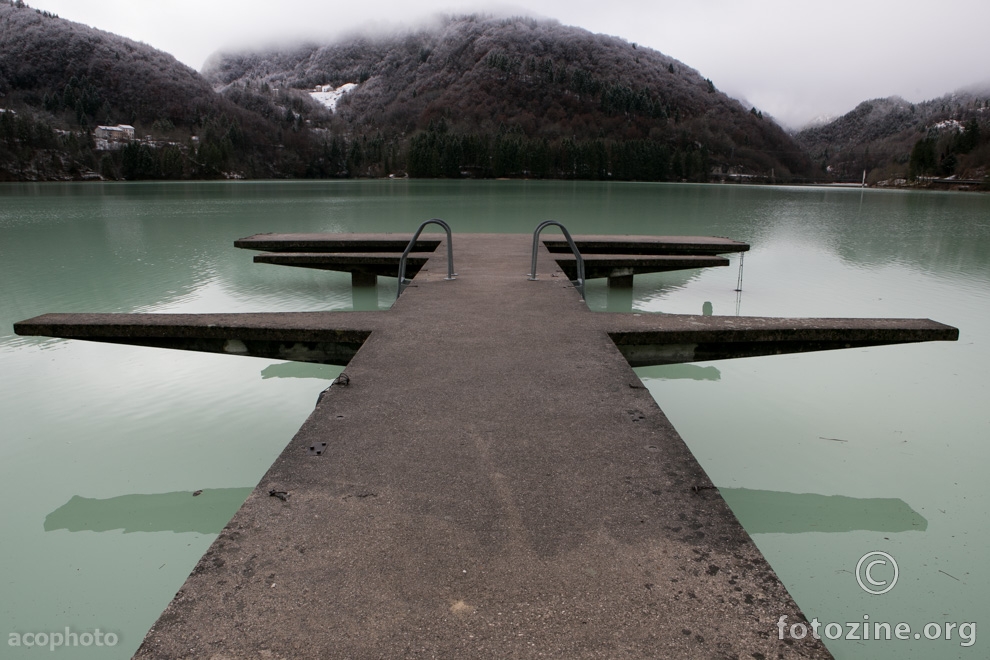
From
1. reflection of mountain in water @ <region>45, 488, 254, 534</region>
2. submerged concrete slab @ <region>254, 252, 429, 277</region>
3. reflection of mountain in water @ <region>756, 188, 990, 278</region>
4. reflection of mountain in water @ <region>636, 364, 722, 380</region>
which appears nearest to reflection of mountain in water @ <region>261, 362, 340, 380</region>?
reflection of mountain in water @ <region>45, 488, 254, 534</region>

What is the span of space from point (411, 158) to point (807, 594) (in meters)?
92.6

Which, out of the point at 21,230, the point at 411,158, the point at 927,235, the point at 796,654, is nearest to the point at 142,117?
the point at 411,158

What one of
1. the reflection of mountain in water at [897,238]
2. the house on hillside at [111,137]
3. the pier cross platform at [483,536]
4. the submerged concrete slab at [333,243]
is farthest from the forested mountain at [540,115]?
the pier cross platform at [483,536]

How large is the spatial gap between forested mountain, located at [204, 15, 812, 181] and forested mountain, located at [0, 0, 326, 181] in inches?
530

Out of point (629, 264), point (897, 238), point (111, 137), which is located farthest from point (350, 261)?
point (111, 137)

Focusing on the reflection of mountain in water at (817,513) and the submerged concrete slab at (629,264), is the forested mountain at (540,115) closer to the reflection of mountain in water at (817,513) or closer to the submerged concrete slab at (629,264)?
the submerged concrete slab at (629,264)

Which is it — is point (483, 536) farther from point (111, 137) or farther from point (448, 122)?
point (448, 122)

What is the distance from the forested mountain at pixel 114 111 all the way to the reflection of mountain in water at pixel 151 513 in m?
94.2

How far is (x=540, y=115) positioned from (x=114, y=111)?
81190 mm

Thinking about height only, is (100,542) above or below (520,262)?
below

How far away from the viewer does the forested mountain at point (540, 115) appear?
92375 millimetres

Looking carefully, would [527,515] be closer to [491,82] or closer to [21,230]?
[21,230]

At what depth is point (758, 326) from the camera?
14.0 feet

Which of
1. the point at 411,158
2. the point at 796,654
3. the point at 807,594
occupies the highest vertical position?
the point at 411,158
